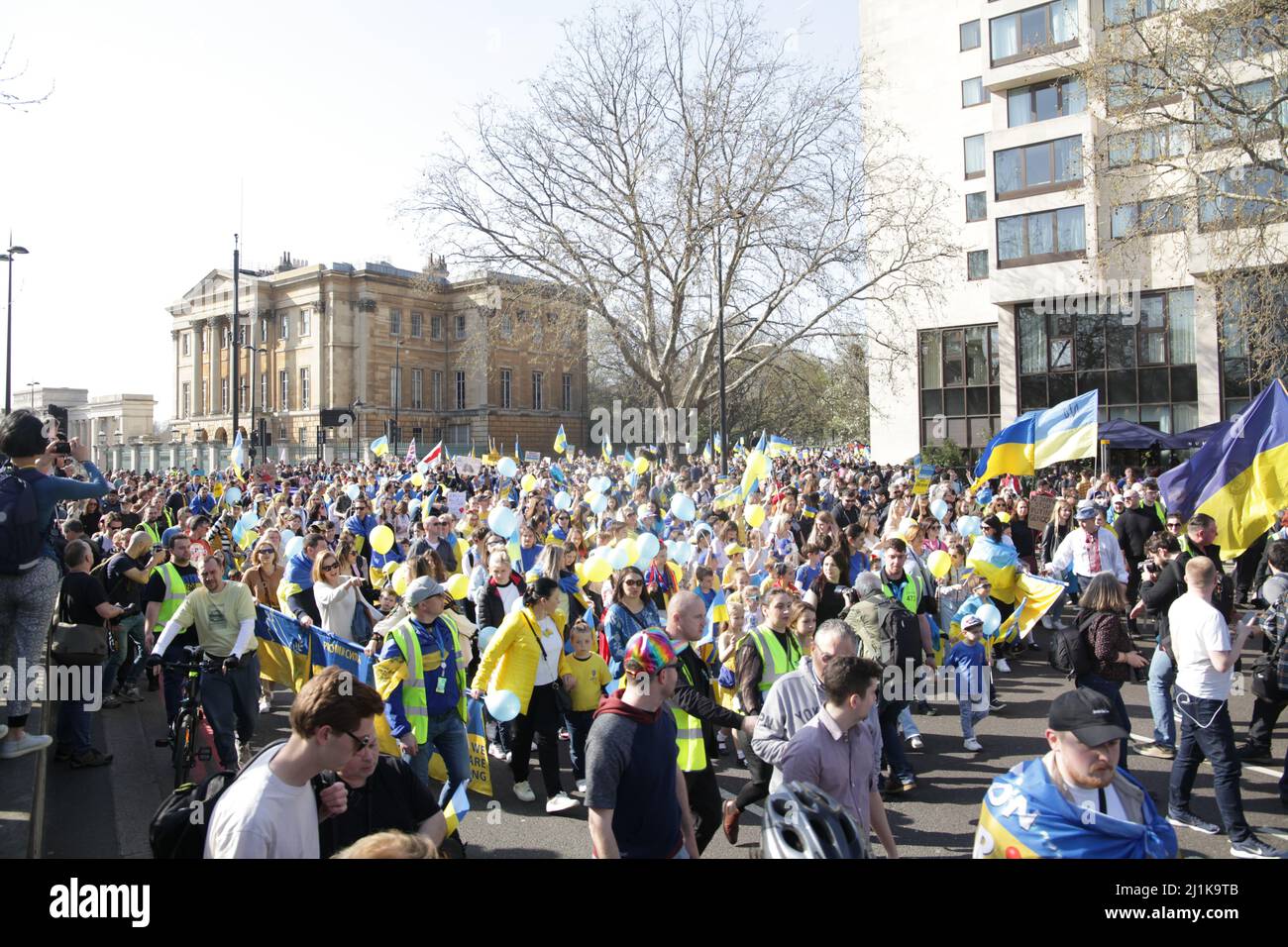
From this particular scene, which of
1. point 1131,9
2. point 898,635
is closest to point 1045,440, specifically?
point 898,635

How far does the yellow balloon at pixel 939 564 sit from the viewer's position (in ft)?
31.2

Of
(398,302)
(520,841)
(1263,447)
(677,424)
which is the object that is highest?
(398,302)

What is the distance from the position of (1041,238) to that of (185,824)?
35691 millimetres

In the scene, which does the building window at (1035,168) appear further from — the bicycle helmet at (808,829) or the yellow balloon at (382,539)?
the bicycle helmet at (808,829)

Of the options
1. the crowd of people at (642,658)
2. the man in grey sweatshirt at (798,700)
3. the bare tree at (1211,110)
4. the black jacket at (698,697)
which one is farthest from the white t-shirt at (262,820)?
the bare tree at (1211,110)

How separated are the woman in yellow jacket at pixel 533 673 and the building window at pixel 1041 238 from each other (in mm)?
30914

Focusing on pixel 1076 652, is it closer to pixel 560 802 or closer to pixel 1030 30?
pixel 560 802

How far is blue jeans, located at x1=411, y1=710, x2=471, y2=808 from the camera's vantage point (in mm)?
5516

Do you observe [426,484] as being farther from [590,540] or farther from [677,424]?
[677,424]

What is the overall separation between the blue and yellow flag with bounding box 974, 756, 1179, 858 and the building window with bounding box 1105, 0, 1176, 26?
67.5 ft

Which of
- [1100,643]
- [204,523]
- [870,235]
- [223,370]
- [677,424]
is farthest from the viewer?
[223,370]
